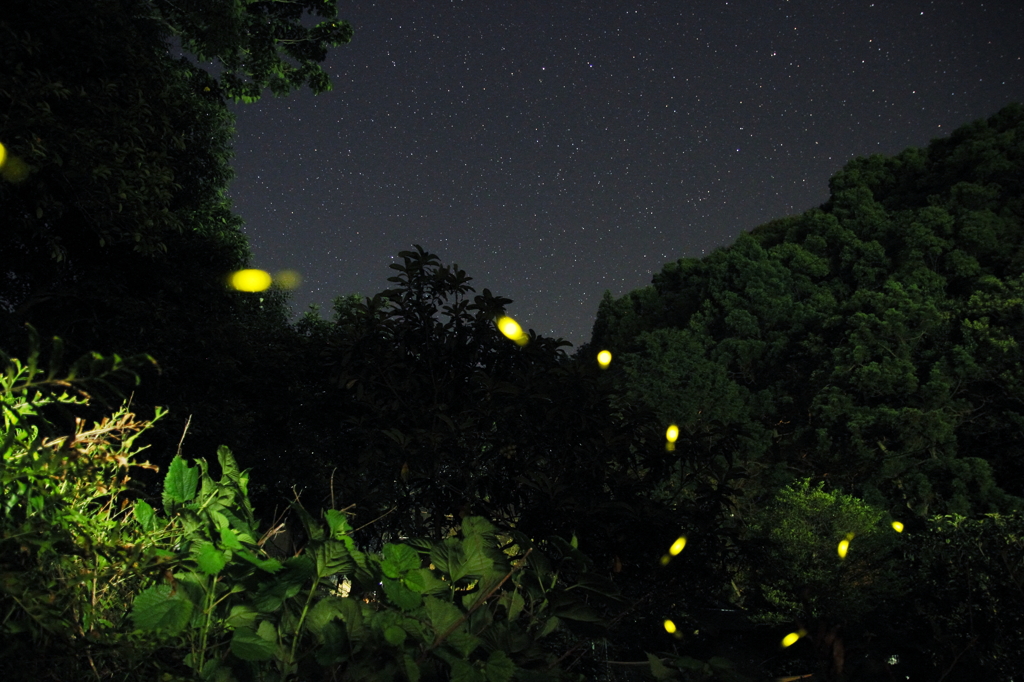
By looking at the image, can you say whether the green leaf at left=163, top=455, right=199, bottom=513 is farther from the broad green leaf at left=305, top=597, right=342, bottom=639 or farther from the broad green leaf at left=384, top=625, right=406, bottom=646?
the broad green leaf at left=384, top=625, right=406, bottom=646

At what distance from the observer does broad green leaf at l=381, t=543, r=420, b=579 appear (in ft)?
3.33

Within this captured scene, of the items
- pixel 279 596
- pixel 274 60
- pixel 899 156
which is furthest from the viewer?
pixel 899 156

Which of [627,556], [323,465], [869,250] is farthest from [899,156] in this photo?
[627,556]

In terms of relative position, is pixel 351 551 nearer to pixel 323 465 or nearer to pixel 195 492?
pixel 195 492

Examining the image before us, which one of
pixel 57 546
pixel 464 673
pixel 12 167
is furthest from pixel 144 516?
pixel 12 167

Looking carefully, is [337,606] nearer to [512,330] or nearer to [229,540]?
[229,540]

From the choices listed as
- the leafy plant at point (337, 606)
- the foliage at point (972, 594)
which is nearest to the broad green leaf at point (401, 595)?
the leafy plant at point (337, 606)

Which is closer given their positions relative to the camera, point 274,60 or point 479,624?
point 479,624

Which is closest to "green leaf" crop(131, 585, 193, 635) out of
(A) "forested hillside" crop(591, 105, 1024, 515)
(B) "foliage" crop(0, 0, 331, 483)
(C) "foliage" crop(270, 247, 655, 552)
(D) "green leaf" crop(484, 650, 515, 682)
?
(D) "green leaf" crop(484, 650, 515, 682)

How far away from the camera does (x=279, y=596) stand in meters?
0.99

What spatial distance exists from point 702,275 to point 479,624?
2100 cm

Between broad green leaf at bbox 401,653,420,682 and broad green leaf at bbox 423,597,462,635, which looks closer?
broad green leaf at bbox 401,653,420,682

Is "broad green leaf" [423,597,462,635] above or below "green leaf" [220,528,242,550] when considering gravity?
below

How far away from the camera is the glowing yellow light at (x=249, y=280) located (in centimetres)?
1105
